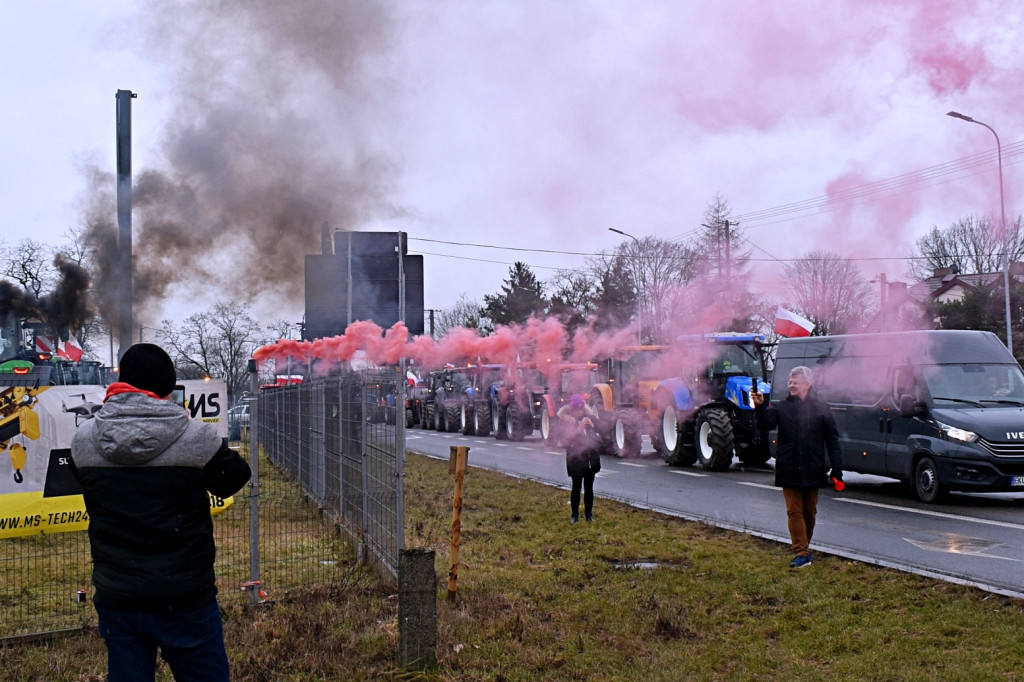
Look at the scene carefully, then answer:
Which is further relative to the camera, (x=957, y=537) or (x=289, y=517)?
(x=289, y=517)

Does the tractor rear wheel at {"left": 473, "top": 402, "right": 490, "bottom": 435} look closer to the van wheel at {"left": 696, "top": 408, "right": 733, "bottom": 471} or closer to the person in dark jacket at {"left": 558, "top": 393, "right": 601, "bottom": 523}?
the van wheel at {"left": 696, "top": 408, "right": 733, "bottom": 471}

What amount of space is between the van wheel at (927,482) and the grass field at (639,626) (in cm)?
435

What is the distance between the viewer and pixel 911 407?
1230 cm

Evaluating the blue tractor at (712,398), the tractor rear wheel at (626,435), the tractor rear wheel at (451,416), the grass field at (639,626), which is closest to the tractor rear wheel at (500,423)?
the tractor rear wheel at (451,416)

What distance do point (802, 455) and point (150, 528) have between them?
247 inches

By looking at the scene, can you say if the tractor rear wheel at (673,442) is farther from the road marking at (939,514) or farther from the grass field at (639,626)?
the grass field at (639,626)

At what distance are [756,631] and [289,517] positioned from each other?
6.77 metres

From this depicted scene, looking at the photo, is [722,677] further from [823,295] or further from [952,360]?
[823,295]

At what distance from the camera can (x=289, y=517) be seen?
11297 millimetres

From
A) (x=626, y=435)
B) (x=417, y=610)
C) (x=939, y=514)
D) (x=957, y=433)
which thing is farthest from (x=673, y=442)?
(x=417, y=610)

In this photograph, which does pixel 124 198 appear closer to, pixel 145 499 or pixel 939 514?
pixel 145 499

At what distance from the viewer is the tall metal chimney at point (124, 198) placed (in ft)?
33.5

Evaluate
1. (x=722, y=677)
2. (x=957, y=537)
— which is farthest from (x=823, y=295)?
(x=722, y=677)

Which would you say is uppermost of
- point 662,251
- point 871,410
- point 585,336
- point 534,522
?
point 662,251
